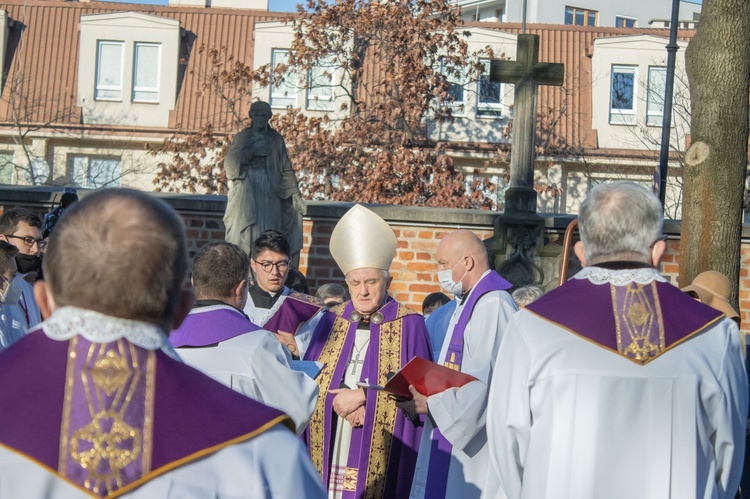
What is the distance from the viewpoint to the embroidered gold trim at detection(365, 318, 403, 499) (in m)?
5.27

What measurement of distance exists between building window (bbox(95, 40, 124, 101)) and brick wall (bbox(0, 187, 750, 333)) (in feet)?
48.0

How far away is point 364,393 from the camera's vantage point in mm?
5207

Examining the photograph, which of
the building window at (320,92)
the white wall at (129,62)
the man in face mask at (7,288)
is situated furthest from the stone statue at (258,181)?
the white wall at (129,62)

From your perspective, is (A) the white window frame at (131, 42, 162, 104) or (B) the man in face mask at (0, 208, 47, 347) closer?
(B) the man in face mask at (0, 208, 47, 347)

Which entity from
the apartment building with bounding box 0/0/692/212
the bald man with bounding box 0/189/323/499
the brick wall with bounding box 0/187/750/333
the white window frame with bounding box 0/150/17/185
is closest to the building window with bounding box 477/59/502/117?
the apartment building with bounding box 0/0/692/212

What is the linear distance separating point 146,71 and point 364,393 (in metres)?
21.9

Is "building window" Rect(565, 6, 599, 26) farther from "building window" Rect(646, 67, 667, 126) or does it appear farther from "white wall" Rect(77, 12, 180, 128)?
"white wall" Rect(77, 12, 180, 128)

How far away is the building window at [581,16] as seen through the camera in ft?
145

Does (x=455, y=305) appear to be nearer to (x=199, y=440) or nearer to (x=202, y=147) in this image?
(x=199, y=440)

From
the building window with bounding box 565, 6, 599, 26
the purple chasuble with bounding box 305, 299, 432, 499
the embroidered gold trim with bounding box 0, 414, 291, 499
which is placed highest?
the building window with bounding box 565, 6, 599, 26

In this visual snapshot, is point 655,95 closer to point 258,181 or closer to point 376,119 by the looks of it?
point 376,119

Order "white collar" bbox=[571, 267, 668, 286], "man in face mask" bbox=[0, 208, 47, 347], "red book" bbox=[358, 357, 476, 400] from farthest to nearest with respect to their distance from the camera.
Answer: "man in face mask" bbox=[0, 208, 47, 347]
"red book" bbox=[358, 357, 476, 400]
"white collar" bbox=[571, 267, 668, 286]

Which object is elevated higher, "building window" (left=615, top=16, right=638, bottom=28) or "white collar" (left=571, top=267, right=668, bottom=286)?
"building window" (left=615, top=16, right=638, bottom=28)

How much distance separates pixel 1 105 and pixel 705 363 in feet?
78.6
